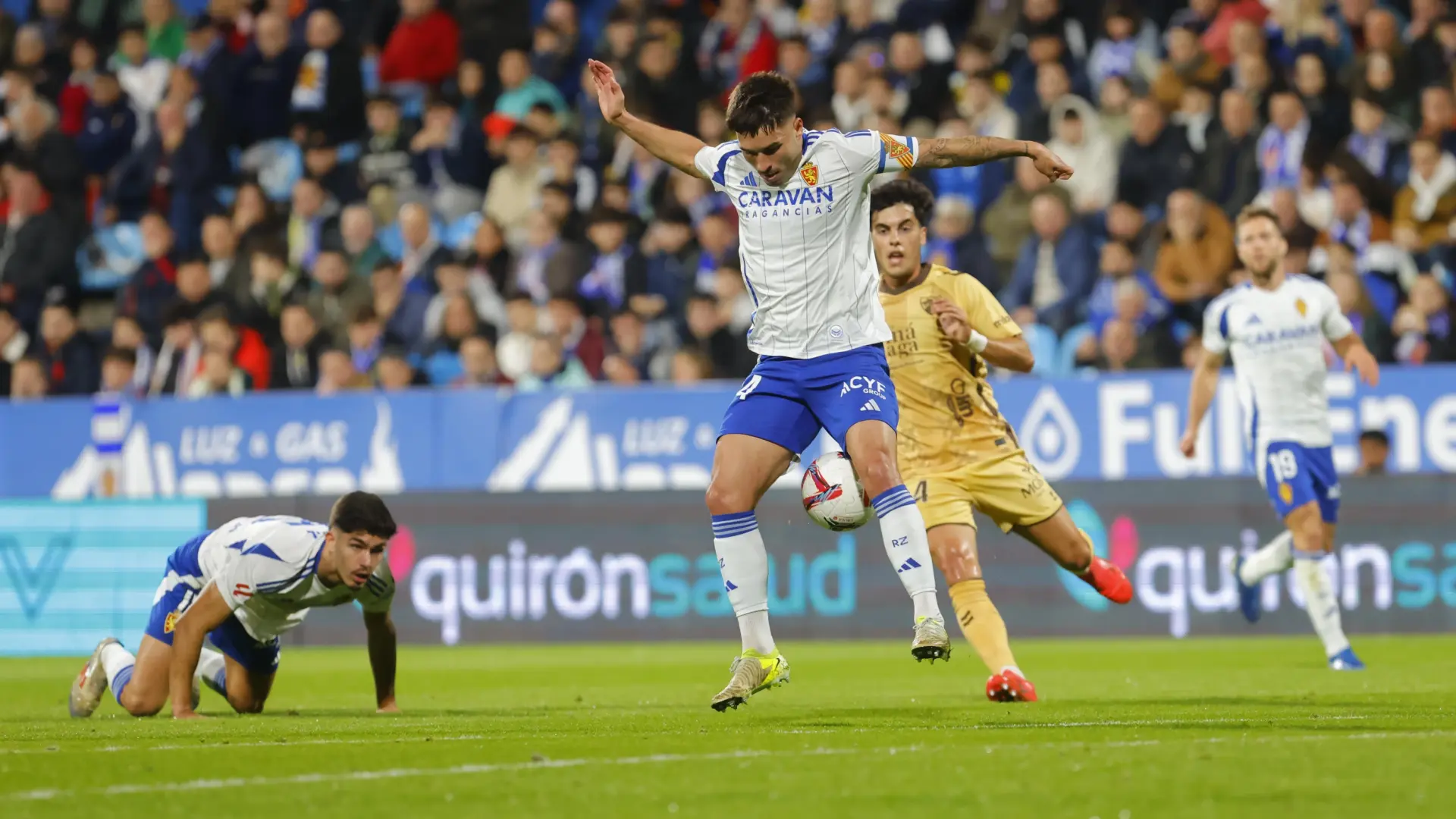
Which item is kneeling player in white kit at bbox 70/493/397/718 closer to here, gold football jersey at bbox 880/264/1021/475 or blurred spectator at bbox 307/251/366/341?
gold football jersey at bbox 880/264/1021/475

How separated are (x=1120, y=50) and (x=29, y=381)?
10766mm

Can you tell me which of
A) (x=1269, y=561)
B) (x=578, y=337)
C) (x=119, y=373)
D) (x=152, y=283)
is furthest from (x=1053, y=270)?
(x=152, y=283)

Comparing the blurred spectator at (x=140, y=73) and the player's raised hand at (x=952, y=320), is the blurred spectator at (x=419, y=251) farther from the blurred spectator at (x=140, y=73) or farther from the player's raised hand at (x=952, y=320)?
the player's raised hand at (x=952, y=320)

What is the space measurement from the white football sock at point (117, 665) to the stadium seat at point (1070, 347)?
887 cm

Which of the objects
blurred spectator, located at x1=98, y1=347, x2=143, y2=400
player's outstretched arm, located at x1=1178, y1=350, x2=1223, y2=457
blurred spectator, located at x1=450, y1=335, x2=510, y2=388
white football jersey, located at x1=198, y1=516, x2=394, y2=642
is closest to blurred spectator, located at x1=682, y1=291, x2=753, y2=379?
blurred spectator, located at x1=450, y1=335, x2=510, y2=388

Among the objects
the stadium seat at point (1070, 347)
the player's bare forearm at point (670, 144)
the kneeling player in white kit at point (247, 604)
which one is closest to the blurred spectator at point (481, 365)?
the stadium seat at point (1070, 347)

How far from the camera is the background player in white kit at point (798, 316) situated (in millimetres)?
8117

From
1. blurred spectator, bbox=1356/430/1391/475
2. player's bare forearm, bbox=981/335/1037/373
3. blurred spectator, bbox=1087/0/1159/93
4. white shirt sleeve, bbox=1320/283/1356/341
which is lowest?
blurred spectator, bbox=1356/430/1391/475

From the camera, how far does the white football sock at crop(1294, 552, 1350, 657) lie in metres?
12.2

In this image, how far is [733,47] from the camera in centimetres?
2088

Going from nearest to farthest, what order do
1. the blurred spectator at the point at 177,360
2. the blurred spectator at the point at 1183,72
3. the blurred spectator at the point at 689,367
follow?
1. the blurred spectator at the point at 689,367
2. the blurred spectator at the point at 1183,72
3. the blurred spectator at the point at 177,360

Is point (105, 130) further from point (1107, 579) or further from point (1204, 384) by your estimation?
point (1107, 579)

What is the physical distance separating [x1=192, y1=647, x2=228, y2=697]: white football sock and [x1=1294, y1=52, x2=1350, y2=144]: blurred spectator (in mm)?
10684

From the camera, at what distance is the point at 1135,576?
16.0 m
